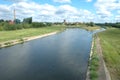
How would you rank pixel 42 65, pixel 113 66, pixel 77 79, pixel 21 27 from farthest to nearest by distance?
1. pixel 21 27
2. pixel 42 65
3. pixel 113 66
4. pixel 77 79

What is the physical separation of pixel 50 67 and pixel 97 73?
6481 millimetres

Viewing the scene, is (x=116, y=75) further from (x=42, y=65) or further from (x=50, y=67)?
(x=42, y=65)

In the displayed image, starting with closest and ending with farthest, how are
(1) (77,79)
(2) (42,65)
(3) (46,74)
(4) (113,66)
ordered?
(1) (77,79) → (3) (46,74) → (4) (113,66) → (2) (42,65)

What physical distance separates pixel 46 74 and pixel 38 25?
117076mm

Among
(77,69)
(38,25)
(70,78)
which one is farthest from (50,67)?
(38,25)

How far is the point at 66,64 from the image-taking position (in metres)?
25.2

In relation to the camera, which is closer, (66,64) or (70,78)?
(70,78)

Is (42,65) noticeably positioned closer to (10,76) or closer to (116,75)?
(10,76)

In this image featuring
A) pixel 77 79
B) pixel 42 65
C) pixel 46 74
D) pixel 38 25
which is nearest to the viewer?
pixel 77 79

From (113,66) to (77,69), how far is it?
3734 mm

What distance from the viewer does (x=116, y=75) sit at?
18938 mm

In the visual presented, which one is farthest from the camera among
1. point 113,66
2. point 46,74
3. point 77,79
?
point 113,66

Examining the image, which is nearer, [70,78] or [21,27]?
[70,78]

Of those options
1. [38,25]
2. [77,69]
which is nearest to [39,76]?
[77,69]
